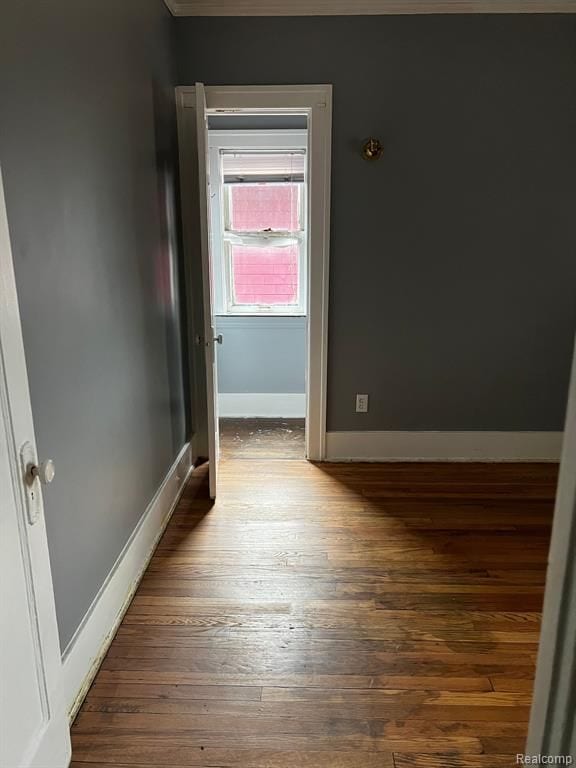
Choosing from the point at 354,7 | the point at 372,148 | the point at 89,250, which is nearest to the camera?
the point at 89,250

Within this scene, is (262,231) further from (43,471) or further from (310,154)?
(43,471)

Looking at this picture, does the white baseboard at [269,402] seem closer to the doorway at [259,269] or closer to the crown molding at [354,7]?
the doorway at [259,269]

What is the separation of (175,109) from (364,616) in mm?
2713

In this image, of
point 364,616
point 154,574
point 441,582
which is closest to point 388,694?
point 364,616

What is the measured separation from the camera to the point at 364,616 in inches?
81.3

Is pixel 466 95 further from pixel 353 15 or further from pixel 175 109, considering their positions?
pixel 175 109

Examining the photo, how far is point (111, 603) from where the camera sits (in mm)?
1994

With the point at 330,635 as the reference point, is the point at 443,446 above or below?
above

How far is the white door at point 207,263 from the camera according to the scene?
8.58ft

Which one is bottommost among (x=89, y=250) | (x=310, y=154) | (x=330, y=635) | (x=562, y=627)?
(x=330, y=635)

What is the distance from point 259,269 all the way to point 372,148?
157cm

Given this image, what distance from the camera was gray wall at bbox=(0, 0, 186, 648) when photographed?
143 cm

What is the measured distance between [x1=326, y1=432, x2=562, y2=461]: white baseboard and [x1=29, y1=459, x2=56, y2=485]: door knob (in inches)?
95.9

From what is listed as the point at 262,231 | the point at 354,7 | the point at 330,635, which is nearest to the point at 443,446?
the point at 330,635
